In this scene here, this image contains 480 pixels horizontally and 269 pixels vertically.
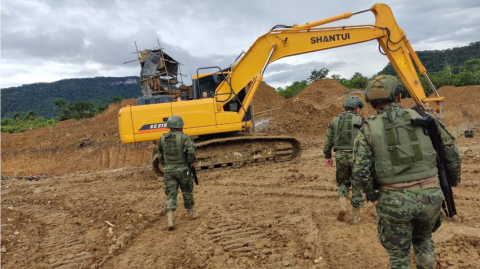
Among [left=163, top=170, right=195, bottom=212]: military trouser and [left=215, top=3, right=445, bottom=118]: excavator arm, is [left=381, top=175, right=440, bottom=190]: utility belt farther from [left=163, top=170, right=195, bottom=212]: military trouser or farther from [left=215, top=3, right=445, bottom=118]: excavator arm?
[left=215, top=3, right=445, bottom=118]: excavator arm

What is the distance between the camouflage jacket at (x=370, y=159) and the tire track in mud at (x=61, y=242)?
3557mm

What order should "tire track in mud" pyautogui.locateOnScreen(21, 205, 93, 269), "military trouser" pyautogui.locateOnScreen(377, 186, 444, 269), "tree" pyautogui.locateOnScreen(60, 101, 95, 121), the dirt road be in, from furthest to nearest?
"tree" pyautogui.locateOnScreen(60, 101, 95, 121), "tire track in mud" pyautogui.locateOnScreen(21, 205, 93, 269), the dirt road, "military trouser" pyautogui.locateOnScreen(377, 186, 444, 269)

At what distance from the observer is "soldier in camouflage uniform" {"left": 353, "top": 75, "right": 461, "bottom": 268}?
257 cm

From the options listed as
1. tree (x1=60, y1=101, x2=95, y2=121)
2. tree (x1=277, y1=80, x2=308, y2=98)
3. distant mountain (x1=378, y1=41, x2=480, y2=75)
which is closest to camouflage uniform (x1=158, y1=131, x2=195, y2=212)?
tree (x1=277, y1=80, x2=308, y2=98)

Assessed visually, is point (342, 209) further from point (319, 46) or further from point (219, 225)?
point (319, 46)

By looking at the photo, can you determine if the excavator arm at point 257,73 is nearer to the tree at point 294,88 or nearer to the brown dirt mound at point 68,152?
the brown dirt mound at point 68,152

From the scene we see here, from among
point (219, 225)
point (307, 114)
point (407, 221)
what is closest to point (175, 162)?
point (219, 225)

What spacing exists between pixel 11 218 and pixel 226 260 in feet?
15.3

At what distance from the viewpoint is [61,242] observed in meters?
5.09

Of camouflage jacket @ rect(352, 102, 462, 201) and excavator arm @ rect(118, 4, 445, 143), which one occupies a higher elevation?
excavator arm @ rect(118, 4, 445, 143)

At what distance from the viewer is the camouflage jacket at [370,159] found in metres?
2.66

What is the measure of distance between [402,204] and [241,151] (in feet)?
22.2

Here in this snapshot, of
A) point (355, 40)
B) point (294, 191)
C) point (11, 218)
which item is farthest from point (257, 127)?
point (11, 218)

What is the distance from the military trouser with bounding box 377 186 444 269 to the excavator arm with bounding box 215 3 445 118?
263 inches
